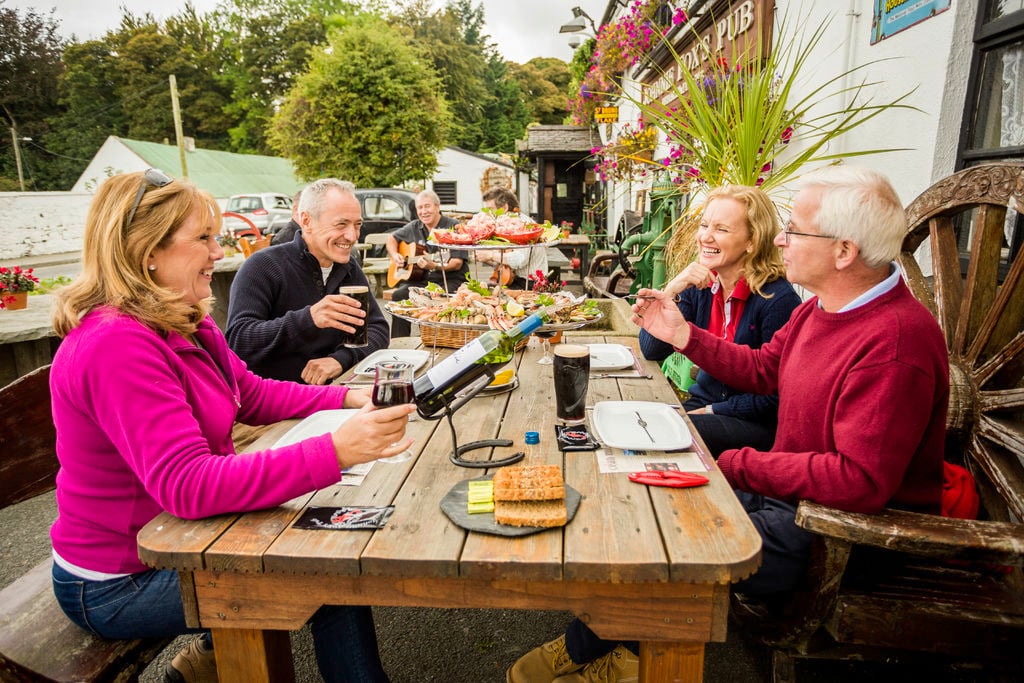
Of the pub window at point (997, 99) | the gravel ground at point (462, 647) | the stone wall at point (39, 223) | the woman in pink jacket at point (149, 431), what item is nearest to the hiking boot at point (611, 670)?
the gravel ground at point (462, 647)

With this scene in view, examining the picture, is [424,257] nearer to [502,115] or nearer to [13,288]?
[13,288]

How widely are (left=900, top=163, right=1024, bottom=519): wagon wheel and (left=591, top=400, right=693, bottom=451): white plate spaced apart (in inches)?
38.0

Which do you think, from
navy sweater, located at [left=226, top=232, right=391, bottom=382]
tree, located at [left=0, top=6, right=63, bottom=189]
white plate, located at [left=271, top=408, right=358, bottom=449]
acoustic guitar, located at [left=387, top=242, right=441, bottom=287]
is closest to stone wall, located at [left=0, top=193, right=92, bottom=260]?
tree, located at [left=0, top=6, right=63, bottom=189]

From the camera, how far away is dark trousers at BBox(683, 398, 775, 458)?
247 centimetres

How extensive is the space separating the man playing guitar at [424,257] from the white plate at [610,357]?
2.87m

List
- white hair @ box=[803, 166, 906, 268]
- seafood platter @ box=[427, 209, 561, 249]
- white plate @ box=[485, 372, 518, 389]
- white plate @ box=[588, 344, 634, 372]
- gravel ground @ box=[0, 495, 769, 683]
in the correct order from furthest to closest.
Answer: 1. seafood platter @ box=[427, 209, 561, 249]
2. white plate @ box=[588, 344, 634, 372]
3. white plate @ box=[485, 372, 518, 389]
4. gravel ground @ box=[0, 495, 769, 683]
5. white hair @ box=[803, 166, 906, 268]

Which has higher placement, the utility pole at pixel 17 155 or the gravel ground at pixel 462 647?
the utility pole at pixel 17 155

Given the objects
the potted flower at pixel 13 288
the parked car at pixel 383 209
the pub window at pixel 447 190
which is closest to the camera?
the potted flower at pixel 13 288

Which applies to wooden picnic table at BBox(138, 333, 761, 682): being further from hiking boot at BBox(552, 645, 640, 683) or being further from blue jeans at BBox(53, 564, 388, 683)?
hiking boot at BBox(552, 645, 640, 683)

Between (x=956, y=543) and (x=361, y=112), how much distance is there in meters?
20.2

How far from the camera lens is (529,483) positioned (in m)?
1.48

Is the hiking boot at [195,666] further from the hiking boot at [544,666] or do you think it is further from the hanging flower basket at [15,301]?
the hanging flower basket at [15,301]

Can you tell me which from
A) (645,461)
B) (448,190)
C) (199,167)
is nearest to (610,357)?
(645,461)

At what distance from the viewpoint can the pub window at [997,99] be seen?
241 centimetres
